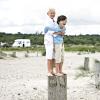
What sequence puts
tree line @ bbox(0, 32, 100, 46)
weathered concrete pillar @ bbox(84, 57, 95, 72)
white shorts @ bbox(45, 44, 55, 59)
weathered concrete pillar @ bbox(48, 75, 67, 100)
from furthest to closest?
tree line @ bbox(0, 32, 100, 46) < weathered concrete pillar @ bbox(84, 57, 95, 72) < white shorts @ bbox(45, 44, 55, 59) < weathered concrete pillar @ bbox(48, 75, 67, 100)

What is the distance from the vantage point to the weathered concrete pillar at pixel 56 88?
8.80 meters

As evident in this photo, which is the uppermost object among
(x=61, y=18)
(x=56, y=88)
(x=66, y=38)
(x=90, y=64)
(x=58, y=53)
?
(x=61, y=18)

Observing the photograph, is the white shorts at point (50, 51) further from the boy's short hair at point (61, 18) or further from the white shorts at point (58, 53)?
the boy's short hair at point (61, 18)

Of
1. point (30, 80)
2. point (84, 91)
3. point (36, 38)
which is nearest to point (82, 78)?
point (30, 80)

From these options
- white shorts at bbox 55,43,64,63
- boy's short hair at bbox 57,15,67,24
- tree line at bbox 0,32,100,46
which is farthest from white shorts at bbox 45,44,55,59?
tree line at bbox 0,32,100,46

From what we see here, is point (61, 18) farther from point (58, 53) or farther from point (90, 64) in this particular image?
point (90, 64)

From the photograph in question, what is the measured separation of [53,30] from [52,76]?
2.88 feet

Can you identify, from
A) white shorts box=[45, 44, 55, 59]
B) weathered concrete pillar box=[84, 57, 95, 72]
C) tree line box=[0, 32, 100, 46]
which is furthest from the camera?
tree line box=[0, 32, 100, 46]

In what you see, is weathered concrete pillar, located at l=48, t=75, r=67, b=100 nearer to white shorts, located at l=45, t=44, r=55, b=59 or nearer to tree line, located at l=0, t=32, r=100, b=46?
white shorts, located at l=45, t=44, r=55, b=59

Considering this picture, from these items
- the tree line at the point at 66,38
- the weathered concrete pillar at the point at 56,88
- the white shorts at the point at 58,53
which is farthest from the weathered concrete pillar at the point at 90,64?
the tree line at the point at 66,38

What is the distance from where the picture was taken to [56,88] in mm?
8828

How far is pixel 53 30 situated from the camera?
916 cm

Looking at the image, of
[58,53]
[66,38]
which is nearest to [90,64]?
[58,53]

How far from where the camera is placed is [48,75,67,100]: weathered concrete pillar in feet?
28.9
